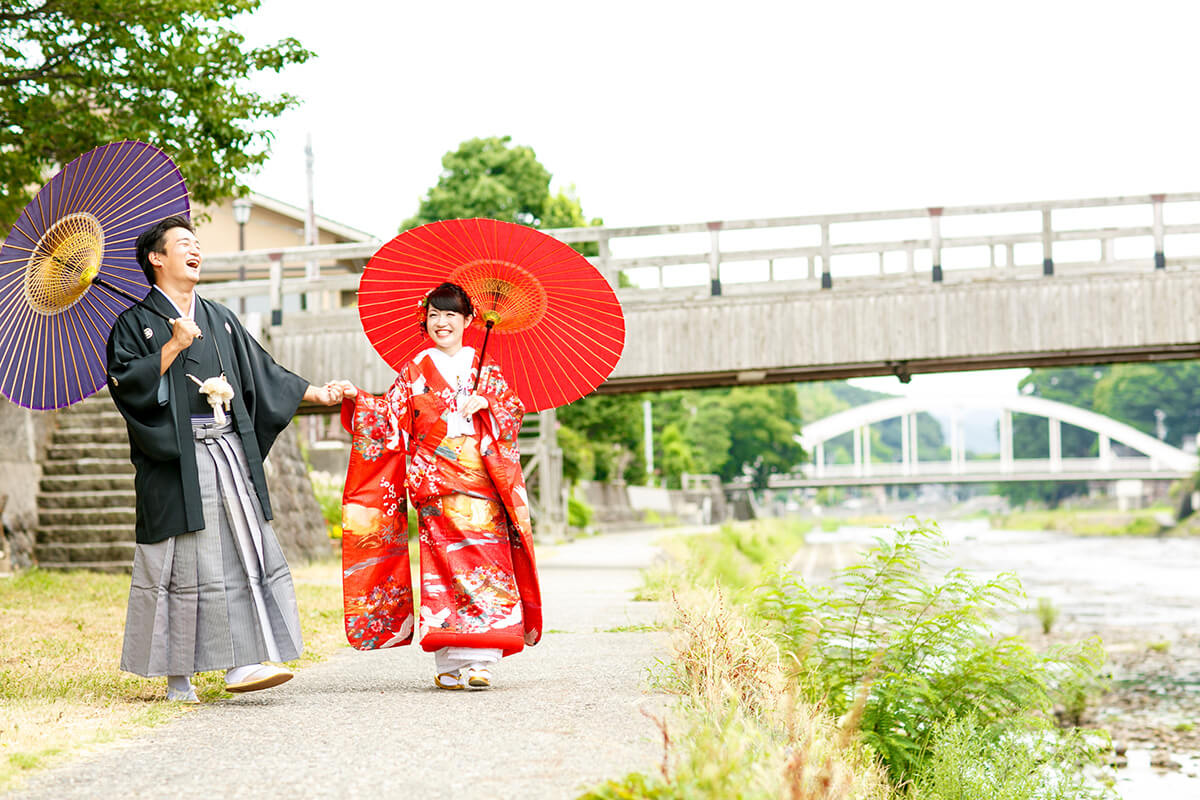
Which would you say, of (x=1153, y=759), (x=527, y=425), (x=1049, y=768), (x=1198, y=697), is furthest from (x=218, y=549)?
(x=527, y=425)

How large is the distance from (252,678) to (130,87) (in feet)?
21.7

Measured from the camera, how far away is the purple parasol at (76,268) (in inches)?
205

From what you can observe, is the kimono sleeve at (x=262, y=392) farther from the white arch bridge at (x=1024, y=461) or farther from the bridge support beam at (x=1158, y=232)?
the white arch bridge at (x=1024, y=461)

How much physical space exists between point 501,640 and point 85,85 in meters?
6.75

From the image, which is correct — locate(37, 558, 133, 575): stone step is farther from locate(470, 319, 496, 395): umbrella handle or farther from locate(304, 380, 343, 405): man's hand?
locate(470, 319, 496, 395): umbrella handle

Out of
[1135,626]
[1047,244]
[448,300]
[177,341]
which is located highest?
[1047,244]

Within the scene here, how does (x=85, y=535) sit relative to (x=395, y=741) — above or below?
above

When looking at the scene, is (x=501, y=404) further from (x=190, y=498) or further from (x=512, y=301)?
(x=190, y=498)

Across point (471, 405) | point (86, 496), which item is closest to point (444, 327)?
point (471, 405)

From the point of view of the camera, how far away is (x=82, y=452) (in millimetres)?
14820

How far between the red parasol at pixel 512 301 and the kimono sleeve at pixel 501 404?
0.53ft

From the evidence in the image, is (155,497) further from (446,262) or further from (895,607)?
(895,607)

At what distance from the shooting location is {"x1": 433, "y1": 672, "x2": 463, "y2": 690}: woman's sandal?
17.5 ft

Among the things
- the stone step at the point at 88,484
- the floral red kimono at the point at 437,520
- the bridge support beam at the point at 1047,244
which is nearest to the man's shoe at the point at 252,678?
the floral red kimono at the point at 437,520
